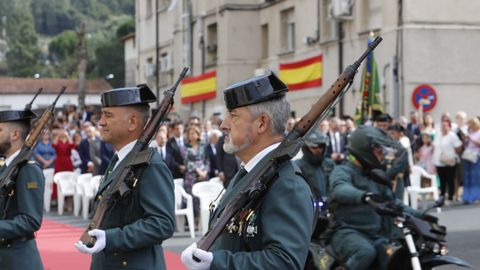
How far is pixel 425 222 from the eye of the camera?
8625 millimetres

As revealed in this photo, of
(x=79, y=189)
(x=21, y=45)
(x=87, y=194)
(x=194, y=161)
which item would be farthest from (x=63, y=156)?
(x=21, y=45)

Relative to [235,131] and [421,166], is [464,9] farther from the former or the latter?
[235,131]

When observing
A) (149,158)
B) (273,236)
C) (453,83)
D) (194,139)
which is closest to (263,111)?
(273,236)

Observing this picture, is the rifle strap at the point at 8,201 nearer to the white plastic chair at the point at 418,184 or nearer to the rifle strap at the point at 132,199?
the rifle strap at the point at 132,199

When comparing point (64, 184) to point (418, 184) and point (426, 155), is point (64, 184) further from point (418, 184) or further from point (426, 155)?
point (418, 184)

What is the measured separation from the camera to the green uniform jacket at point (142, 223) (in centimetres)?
607

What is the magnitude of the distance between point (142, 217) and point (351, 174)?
3.50 m

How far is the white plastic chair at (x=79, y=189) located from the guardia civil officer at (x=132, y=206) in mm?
16351

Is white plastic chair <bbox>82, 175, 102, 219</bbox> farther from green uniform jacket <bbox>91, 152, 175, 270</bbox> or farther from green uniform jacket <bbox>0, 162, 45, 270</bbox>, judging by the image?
green uniform jacket <bbox>91, 152, 175, 270</bbox>

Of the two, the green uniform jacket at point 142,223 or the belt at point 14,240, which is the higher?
the green uniform jacket at point 142,223

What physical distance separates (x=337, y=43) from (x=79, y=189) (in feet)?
35.2

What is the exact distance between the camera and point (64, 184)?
24141 mm

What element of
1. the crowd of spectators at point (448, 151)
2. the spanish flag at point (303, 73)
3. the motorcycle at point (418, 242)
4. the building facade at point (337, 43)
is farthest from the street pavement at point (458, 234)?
the spanish flag at point (303, 73)

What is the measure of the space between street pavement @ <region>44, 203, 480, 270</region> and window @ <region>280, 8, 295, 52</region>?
14436 mm
